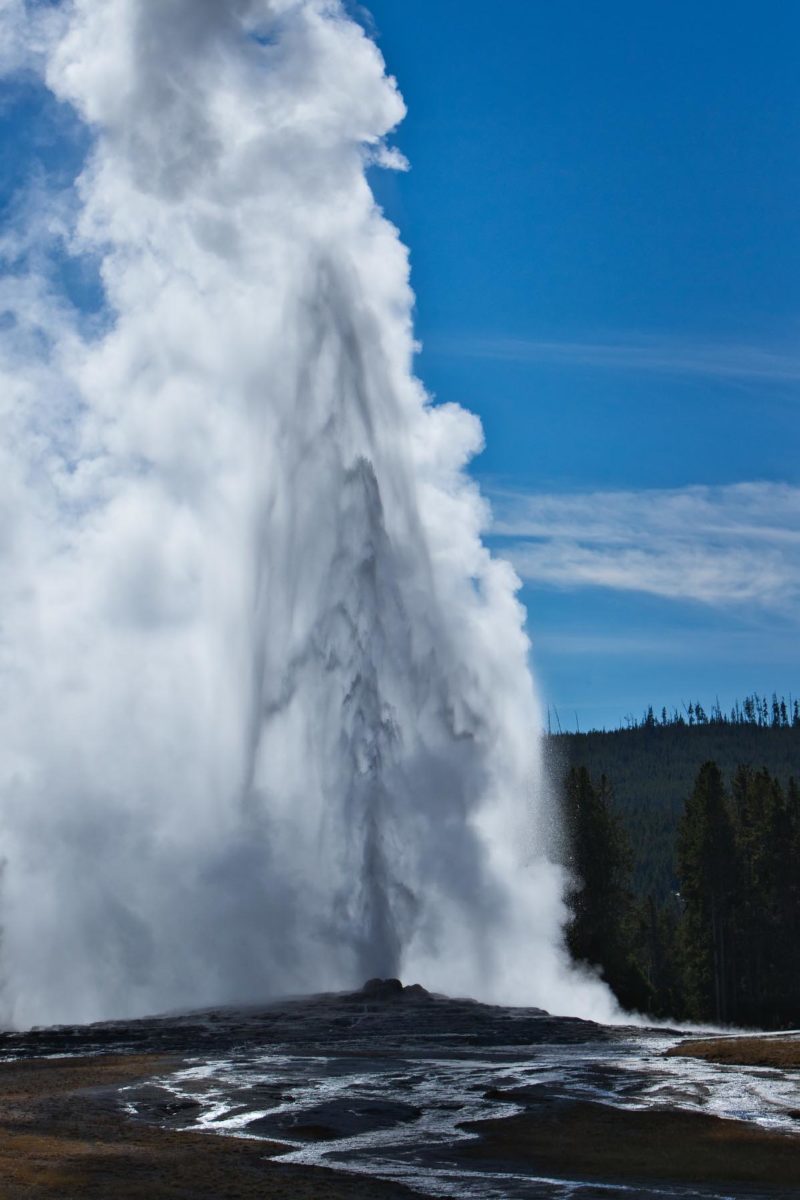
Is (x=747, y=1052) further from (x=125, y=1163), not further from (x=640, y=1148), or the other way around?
(x=125, y=1163)

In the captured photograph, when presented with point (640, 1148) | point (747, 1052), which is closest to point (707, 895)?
point (747, 1052)

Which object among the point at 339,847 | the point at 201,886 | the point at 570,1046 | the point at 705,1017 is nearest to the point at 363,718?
the point at 339,847

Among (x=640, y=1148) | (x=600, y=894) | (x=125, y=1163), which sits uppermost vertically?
(x=600, y=894)

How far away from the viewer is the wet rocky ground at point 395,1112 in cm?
1841

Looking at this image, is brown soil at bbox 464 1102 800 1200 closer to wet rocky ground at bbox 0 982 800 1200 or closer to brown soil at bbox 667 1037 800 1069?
wet rocky ground at bbox 0 982 800 1200

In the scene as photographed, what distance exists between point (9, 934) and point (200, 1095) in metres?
33.3

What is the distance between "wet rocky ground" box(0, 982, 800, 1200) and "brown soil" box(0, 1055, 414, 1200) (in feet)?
0.18

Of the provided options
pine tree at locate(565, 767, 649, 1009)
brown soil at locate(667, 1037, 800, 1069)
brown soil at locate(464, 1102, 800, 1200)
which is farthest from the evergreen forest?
brown soil at locate(464, 1102, 800, 1200)

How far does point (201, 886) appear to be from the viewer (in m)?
54.2

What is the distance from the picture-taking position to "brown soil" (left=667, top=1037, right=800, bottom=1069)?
3356cm

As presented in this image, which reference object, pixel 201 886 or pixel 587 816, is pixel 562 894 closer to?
pixel 587 816

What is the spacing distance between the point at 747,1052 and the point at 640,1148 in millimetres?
15393

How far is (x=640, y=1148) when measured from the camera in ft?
70.0

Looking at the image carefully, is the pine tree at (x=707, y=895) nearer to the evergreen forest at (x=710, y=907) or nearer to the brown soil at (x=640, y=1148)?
the evergreen forest at (x=710, y=907)
